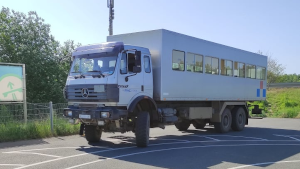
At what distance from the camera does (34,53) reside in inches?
891

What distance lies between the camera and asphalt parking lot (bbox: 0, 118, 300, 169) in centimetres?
711

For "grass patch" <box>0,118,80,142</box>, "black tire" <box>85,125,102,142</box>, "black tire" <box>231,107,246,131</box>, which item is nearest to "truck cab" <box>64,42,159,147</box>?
"black tire" <box>85,125,102,142</box>

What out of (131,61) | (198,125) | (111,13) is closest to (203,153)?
(131,61)

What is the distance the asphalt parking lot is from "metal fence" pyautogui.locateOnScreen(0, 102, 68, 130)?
1437 mm

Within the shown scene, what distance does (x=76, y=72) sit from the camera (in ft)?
31.5

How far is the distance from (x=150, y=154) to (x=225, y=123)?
689 centimetres

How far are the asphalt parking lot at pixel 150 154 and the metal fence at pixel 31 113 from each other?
4.71 feet

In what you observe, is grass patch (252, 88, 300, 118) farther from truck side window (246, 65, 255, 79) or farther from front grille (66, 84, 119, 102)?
front grille (66, 84, 119, 102)

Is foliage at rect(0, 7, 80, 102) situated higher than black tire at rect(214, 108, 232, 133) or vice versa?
foliage at rect(0, 7, 80, 102)

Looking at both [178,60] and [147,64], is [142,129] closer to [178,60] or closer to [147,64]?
[147,64]

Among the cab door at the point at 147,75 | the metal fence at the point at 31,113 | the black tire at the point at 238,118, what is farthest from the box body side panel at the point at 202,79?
the metal fence at the point at 31,113

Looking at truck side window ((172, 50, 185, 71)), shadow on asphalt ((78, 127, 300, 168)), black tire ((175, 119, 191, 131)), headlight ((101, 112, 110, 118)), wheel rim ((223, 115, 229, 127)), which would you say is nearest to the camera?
shadow on asphalt ((78, 127, 300, 168))

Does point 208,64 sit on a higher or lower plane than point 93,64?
higher

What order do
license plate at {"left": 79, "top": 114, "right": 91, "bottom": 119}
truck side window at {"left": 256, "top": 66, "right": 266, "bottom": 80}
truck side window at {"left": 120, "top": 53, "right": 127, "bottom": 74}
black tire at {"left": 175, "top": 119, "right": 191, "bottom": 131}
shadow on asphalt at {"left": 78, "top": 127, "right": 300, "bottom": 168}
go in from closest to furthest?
shadow on asphalt at {"left": 78, "top": 127, "right": 300, "bottom": 168} < license plate at {"left": 79, "top": 114, "right": 91, "bottom": 119} < truck side window at {"left": 120, "top": 53, "right": 127, "bottom": 74} < black tire at {"left": 175, "top": 119, "right": 191, "bottom": 131} < truck side window at {"left": 256, "top": 66, "right": 266, "bottom": 80}
